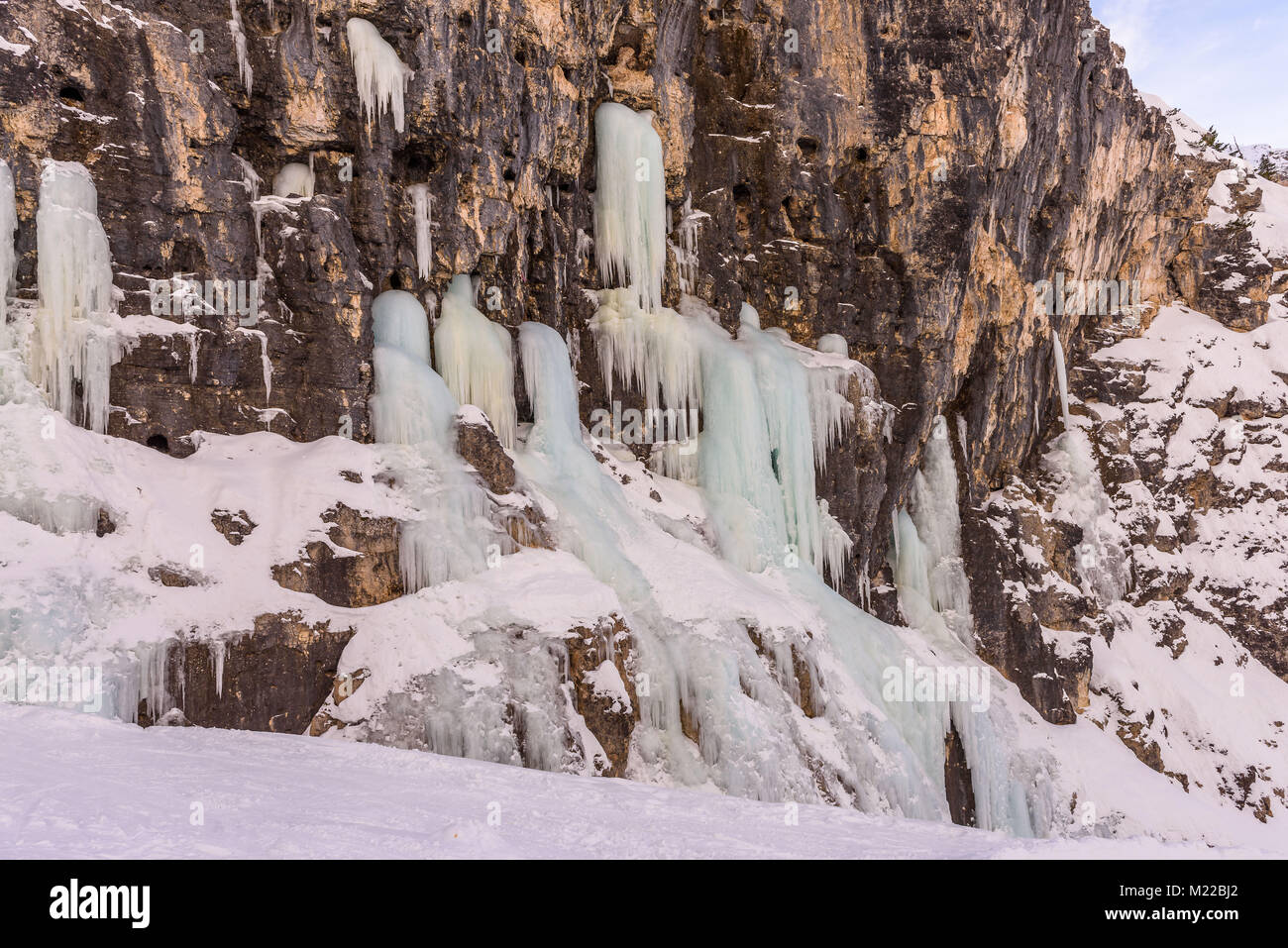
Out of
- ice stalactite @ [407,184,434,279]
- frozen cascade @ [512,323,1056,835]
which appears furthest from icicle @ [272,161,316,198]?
frozen cascade @ [512,323,1056,835]

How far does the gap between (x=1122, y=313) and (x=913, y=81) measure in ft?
44.0

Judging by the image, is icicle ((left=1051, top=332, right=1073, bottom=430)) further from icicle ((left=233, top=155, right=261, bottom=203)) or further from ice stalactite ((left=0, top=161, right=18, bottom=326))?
ice stalactite ((left=0, top=161, right=18, bottom=326))

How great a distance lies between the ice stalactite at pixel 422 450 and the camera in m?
A: 13.6

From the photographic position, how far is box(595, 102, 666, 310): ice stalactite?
1902 centimetres

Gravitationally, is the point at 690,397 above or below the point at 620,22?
below

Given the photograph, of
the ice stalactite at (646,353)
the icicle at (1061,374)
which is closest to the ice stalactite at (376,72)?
the ice stalactite at (646,353)

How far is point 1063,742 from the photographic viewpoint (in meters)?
24.1

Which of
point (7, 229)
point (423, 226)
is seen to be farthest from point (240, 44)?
point (7, 229)

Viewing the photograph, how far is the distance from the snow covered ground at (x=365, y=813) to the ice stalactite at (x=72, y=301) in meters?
5.02

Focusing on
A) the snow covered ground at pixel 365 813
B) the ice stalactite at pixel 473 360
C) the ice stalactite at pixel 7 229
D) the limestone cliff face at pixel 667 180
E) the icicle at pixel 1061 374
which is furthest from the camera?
the icicle at pixel 1061 374

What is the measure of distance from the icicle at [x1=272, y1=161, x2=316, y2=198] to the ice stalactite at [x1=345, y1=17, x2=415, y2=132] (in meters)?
1.13

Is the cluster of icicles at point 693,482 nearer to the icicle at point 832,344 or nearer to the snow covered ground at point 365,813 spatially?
the icicle at point 832,344

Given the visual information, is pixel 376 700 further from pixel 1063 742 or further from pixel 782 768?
pixel 1063 742
